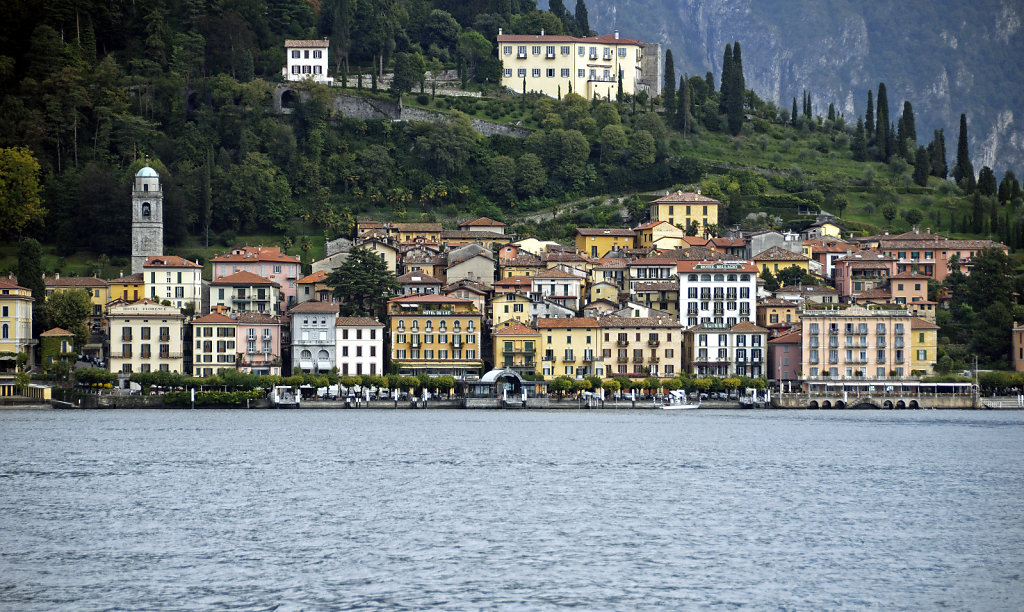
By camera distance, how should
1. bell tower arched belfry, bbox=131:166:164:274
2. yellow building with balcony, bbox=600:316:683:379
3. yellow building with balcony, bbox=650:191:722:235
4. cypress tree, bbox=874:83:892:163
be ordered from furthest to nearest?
cypress tree, bbox=874:83:892:163 < yellow building with balcony, bbox=650:191:722:235 < bell tower arched belfry, bbox=131:166:164:274 < yellow building with balcony, bbox=600:316:683:379

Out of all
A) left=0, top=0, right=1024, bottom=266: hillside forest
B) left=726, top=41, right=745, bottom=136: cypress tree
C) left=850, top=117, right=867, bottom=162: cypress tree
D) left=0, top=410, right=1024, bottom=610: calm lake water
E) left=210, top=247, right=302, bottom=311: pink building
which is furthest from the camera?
left=726, top=41, right=745, bottom=136: cypress tree

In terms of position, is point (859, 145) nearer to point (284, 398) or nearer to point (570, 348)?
point (570, 348)

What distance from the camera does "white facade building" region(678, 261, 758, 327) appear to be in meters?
99.6

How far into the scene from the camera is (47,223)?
11144cm

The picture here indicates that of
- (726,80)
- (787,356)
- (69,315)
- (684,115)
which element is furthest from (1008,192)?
(69,315)

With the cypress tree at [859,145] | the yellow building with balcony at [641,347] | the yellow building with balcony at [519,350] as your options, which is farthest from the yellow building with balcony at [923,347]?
the cypress tree at [859,145]

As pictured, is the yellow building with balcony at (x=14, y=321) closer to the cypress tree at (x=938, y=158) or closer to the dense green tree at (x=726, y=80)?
the dense green tree at (x=726, y=80)

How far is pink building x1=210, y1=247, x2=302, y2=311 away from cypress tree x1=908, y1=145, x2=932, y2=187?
5924cm

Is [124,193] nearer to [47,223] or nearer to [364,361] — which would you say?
[47,223]

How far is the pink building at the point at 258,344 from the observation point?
9256 cm

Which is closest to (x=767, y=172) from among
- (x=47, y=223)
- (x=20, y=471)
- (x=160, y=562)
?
(x=47, y=223)

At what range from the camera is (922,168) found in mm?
134000

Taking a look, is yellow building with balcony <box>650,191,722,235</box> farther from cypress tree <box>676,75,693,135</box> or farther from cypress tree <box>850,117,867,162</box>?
cypress tree <box>850,117,867,162</box>

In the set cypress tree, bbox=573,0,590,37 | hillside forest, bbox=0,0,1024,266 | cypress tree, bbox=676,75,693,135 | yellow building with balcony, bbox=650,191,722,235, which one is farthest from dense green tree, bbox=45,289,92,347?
cypress tree, bbox=573,0,590,37
